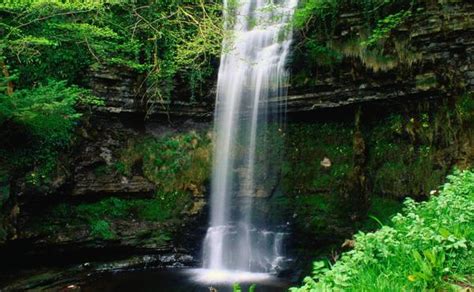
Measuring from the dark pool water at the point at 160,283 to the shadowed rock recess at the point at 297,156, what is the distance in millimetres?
734

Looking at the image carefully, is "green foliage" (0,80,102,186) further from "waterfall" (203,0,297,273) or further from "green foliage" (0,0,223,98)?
"waterfall" (203,0,297,273)

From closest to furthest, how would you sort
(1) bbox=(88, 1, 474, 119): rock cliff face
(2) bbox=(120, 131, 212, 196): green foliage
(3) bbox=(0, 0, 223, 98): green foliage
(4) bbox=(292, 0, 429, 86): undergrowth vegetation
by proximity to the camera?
1. (1) bbox=(88, 1, 474, 119): rock cliff face
2. (4) bbox=(292, 0, 429, 86): undergrowth vegetation
3. (3) bbox=(0, 0, 223, 98): green foliage
4. (2) bbox=(120, 131, 212, 196): green foliage

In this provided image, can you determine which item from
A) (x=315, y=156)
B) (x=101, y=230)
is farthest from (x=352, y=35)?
(x=101, y=230)

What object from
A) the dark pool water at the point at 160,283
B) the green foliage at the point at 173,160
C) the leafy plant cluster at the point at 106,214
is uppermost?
the green foliage at the point at 173,160

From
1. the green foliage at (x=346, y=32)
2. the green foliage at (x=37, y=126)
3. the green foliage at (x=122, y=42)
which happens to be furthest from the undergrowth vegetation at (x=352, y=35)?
the green foliage at (x=37, y=126)

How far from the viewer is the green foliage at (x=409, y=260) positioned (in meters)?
2.27

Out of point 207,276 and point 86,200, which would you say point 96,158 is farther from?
point 207,276

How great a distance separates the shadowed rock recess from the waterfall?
34 centimetres

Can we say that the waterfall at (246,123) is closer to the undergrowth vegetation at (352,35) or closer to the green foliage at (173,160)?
the green foliage at (173,160)

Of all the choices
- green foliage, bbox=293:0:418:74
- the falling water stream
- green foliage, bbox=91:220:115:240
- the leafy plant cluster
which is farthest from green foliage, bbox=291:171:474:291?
the leafy plant cluster

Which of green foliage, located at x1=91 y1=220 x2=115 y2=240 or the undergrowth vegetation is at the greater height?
the undergrowth vegetation

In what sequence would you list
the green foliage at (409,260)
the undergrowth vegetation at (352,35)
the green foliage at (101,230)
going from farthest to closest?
1. the green foliage at (101,230)
2. the undergrowth vegetation at (352,35)
3. the green foliage at (409,260)

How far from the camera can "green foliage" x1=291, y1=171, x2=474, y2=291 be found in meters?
2.27

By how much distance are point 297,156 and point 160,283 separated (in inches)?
188
